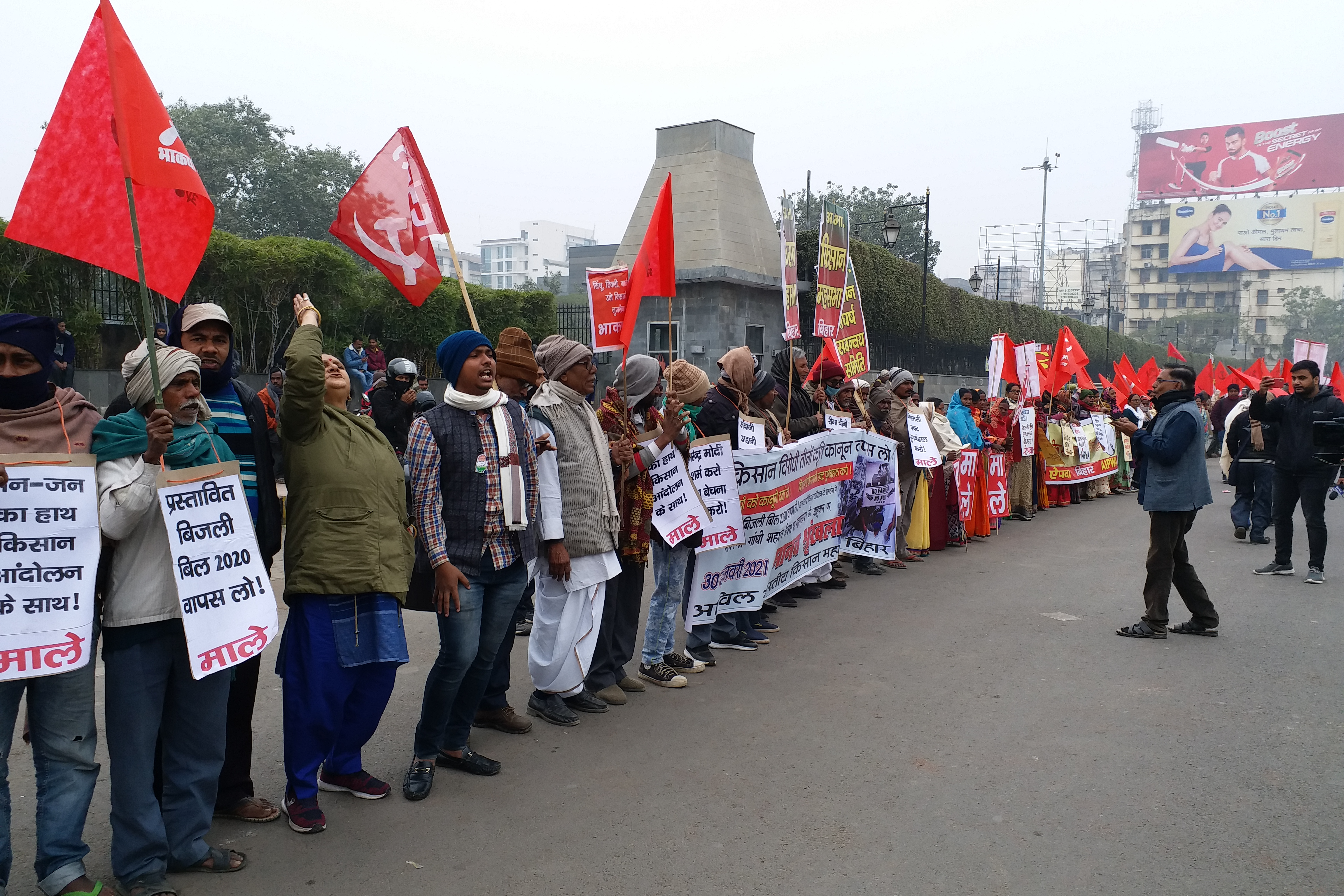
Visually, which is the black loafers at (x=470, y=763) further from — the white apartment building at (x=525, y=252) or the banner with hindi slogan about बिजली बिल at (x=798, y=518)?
the white apartment building at (x=525, y=252)

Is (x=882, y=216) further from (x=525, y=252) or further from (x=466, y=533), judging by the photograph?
(x=525, y=252)

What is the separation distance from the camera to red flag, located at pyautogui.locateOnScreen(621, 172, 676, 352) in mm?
5574

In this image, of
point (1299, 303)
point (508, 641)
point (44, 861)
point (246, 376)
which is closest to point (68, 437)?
point (44, 861)

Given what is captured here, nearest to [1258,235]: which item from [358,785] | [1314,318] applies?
[1314,318]

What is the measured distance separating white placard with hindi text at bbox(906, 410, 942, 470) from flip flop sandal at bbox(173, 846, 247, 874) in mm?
7251

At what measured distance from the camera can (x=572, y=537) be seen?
4.65m

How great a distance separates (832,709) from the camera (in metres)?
5.00

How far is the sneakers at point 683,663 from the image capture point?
560cm

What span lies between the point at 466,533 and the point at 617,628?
1471 mm

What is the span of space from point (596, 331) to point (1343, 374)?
16.4m

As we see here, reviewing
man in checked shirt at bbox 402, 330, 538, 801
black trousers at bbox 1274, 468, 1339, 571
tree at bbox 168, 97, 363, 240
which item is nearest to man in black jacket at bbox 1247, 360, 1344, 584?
black trousers at bbox 1274, 468, 1339, 571

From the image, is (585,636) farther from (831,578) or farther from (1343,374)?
(1343,374)

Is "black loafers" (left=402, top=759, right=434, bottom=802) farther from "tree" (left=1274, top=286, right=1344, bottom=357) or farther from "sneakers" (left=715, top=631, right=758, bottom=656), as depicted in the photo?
"tree" (left=1274, top=286, right=1344, bottom=357)

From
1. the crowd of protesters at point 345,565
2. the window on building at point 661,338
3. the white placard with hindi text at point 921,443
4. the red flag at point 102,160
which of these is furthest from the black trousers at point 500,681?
the window on building at point 661,338
